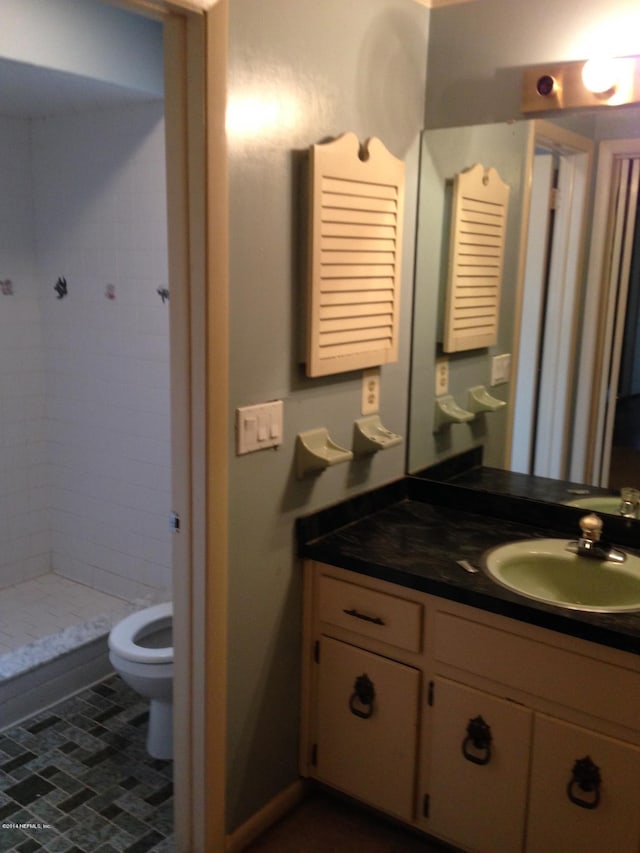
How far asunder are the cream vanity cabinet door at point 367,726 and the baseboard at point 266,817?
0.09 meters

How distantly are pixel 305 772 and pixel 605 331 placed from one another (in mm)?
1432

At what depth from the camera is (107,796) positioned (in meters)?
2.15

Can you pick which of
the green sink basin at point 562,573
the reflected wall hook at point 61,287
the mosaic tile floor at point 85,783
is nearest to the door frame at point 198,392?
the mosaic tile floor at point 85,783

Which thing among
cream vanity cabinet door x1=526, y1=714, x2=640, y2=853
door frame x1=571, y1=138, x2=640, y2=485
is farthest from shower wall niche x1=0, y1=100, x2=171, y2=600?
cream vanity cabinet door x1=526, y1=714, x2=640, y2=853

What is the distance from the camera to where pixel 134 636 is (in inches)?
94.7

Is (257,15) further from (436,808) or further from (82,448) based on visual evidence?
(82,448)

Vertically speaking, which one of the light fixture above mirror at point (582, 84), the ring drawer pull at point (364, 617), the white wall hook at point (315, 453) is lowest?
the ring drawer pull at point (364, 617)

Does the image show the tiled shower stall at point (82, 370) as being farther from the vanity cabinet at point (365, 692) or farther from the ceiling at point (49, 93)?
the vanity cabinet at point (365, 692)

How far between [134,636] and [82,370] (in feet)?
4.34

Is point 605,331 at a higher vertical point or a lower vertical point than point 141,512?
higher

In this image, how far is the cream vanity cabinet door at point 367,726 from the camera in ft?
6.16

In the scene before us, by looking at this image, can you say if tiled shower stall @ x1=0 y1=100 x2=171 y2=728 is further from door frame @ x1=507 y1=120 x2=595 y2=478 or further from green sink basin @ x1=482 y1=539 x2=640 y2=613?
green sink basin @ x1=482 y1=539 x2=640 y2=613

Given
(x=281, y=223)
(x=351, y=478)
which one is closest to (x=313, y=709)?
(x=351, y=478)

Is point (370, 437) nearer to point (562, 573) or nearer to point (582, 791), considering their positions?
point (562, 573)
